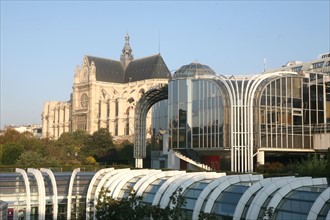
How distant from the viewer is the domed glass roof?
5750 centimetres

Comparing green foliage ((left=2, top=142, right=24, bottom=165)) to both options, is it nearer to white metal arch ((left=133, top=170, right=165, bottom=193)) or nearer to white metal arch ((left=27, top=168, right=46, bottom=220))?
white metal arch ((left=27, top=168, right=46, bottom=220))

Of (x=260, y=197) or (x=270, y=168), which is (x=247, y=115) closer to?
(x=270, y=168)

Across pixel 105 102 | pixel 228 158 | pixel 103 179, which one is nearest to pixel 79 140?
pixel 105 102

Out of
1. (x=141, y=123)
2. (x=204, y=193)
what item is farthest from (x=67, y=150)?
(x=204, y=193)

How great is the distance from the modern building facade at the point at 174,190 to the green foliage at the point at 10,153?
3488cm

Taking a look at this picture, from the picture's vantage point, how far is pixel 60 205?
35.2m

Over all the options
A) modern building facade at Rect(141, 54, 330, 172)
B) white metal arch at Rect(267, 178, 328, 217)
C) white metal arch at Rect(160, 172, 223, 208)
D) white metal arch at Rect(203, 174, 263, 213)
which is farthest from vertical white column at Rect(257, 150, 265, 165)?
white metal arch at Rect(267, 178, 328, 217)

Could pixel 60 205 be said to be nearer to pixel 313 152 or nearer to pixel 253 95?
pixel 253 95

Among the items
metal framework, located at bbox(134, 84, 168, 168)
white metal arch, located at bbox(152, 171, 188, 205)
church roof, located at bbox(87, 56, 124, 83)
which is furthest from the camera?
church roof, located at bbox(87, 56, 124, 83)

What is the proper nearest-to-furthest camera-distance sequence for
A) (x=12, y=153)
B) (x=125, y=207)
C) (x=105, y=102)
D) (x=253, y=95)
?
1. (x=125, y=207)
2. (x=253, y=95)
3. (x=12, y=153)
4. (x=105, y=102)

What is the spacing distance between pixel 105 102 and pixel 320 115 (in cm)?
8636

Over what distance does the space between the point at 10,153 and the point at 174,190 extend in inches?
1862

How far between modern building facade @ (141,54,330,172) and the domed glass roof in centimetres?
16

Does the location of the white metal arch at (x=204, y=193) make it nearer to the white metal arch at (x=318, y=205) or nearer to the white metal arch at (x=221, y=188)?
the white metal arch at (x=221, y=188)
